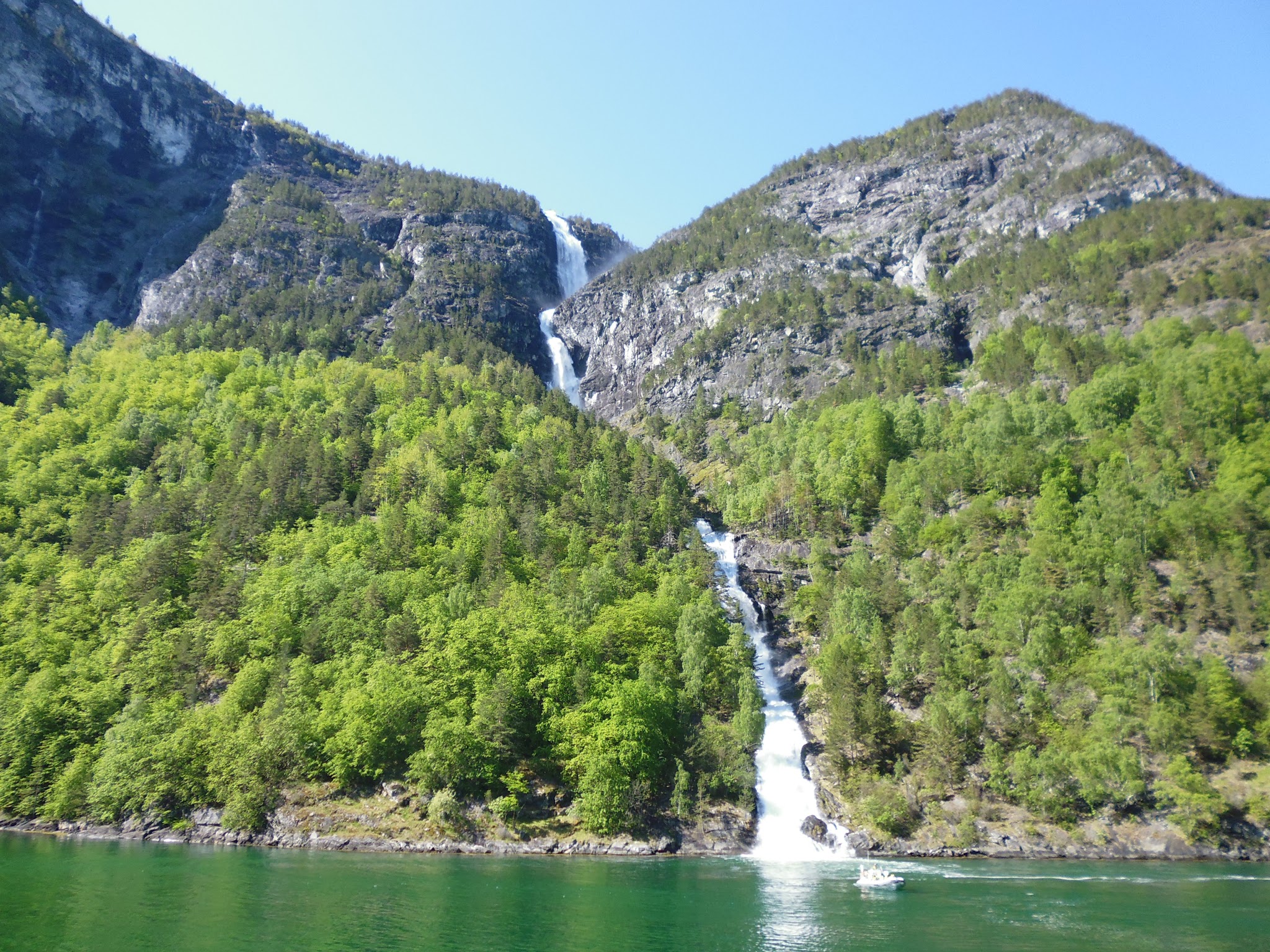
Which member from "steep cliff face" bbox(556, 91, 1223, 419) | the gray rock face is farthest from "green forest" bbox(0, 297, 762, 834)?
"steep cliff face" bbox(556, 91, 1223, 419)

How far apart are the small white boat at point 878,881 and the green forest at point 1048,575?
18.0 metres

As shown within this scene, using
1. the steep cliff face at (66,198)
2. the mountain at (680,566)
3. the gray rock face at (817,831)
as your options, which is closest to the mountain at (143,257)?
the steep cliff face at (66,198)

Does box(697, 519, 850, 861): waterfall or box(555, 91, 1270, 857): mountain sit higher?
box(555, 91, 1270, 857): mountain

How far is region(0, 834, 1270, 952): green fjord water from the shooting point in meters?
30.4

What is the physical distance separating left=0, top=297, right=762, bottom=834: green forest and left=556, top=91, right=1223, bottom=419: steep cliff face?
56395 mm

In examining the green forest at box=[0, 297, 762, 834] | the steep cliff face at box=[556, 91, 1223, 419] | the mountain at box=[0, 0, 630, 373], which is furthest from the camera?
the mountain at box=[0, 0, 630, 373]

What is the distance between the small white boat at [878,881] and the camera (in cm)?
4522

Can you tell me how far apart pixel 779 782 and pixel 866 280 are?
140016 mm

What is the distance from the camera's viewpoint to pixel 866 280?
590ft

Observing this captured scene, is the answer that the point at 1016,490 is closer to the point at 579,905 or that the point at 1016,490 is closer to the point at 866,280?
the point at 579,905

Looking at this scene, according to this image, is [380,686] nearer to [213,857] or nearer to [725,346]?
[213,857]

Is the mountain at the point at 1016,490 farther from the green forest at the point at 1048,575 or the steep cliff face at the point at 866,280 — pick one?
the steep cliff face at the point at 866,280

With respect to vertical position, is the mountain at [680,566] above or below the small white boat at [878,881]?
above

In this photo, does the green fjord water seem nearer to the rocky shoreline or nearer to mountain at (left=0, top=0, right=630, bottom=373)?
the rocky shoreline
